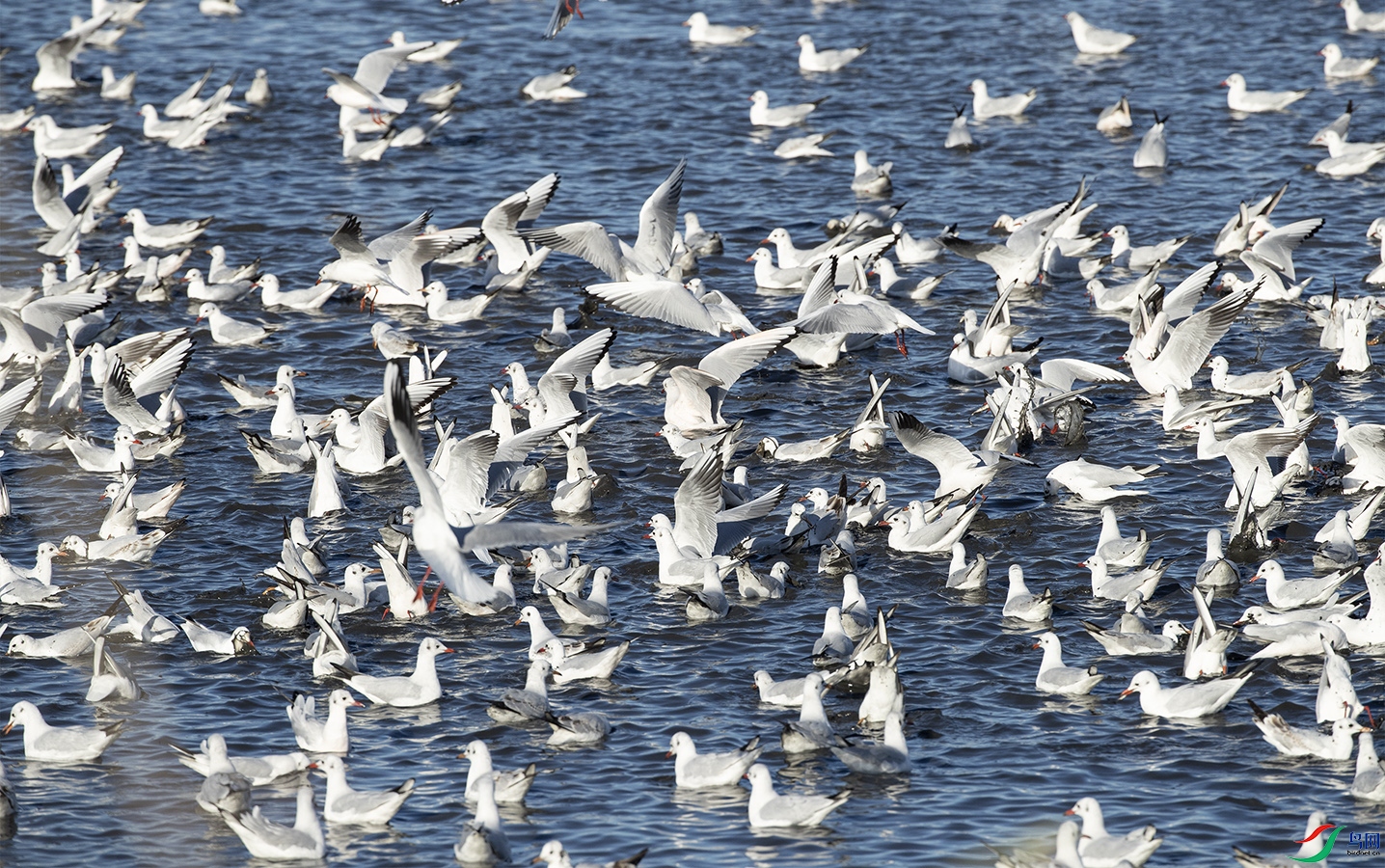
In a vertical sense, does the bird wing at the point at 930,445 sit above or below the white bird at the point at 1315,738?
below

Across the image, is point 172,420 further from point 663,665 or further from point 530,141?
point 530,141

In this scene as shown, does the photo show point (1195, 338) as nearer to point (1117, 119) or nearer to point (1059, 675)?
point (1059, 675)

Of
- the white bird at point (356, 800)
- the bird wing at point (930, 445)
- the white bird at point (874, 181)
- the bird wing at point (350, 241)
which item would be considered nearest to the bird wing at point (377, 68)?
the white bird at point (874, 181)

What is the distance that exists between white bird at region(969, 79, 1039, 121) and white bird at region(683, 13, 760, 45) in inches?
276

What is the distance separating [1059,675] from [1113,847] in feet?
9.57

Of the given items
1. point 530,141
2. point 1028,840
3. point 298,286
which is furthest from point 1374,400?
point 530,141

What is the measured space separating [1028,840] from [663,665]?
4.15m

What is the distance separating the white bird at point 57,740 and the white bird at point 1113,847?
7394mm

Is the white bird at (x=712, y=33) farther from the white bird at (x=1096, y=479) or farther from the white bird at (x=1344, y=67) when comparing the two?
the white bird at (x=1096, y=479)

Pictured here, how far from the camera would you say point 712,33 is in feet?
128

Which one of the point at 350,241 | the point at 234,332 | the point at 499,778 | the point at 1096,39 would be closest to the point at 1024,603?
the point at 499,778

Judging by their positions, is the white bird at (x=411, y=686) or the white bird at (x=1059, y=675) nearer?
the white bird at (x=1059, y=675)

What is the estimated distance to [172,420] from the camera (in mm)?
21609

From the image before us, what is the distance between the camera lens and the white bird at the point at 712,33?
3884 centimetres
